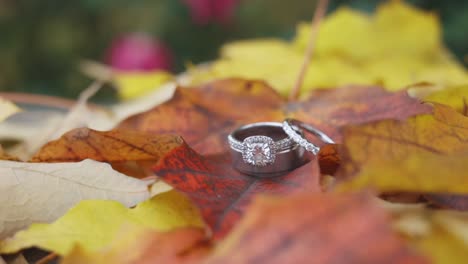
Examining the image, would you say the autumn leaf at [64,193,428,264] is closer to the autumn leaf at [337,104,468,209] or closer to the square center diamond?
the autumn leaf at [337,104,468,209]

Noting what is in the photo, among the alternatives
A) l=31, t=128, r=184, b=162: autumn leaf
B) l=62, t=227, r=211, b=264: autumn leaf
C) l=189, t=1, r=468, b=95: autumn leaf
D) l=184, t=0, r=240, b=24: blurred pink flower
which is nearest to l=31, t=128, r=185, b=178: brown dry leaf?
l=31, t=128, r=184, b=162: autumn leaf

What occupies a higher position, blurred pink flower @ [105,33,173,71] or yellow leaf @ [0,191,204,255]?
yellow leaf @ [0,191,204,255]

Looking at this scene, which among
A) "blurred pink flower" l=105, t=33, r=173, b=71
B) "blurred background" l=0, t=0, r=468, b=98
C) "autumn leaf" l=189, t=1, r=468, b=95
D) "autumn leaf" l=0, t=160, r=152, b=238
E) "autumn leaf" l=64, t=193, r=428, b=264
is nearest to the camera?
"autumn leaf" l=64, t=193, r=428, b=264

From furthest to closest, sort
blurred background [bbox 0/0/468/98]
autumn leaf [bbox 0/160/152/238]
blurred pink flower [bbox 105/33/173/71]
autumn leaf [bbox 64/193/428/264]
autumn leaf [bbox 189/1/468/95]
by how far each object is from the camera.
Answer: blurred background [bbox 0/0/468/98]
blurred pink flower [bbox 105/33/173/71]
autumn leaf [bbox 189/1/468/95]
autumn leaf [bbox 0/160/152/238]
autumn leaf [bbox 64/193/428/264]

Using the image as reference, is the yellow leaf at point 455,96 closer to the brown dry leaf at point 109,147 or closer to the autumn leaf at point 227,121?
the autumn leaf at point 227,121

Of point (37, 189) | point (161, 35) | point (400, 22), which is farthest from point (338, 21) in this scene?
point (161, 35)

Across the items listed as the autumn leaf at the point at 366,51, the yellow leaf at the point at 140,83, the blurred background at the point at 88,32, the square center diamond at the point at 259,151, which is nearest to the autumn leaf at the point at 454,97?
the square center diamond at the point at 259,151
